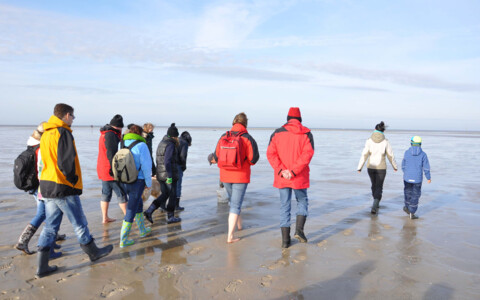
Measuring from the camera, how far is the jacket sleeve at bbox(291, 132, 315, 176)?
5035mm

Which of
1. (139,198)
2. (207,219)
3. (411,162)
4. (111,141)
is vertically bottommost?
(207,219)

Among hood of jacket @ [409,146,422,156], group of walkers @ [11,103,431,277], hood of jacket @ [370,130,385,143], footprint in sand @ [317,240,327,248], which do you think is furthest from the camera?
hood of jacket @ [370,130,385,143]

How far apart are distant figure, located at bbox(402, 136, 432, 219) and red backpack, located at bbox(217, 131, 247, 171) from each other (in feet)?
13.3

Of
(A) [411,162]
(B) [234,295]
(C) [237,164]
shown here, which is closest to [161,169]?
(C) [237,164]

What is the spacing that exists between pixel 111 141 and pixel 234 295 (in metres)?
3.53

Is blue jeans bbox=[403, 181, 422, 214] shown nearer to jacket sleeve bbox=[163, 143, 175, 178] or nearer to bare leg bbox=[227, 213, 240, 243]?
bare leg bbox=[227, 213, 240, 243]

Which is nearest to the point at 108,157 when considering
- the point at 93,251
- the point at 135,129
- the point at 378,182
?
the point at 135,129

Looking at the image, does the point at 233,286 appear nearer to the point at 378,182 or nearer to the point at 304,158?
the point at 304,158

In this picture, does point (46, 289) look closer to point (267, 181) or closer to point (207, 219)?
point (207, 219)

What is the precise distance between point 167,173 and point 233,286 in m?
3.01

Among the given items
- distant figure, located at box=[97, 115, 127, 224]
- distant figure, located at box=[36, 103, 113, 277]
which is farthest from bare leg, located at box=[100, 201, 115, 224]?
distant figure, located at box=[36, 103, 113, 277]

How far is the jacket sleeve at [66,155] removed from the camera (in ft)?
12.9

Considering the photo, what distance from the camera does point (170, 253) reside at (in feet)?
16.0

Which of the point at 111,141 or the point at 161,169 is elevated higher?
the point at 111,141
